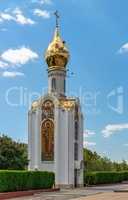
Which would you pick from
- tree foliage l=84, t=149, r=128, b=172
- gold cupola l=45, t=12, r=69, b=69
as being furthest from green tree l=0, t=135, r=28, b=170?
tree foliage l=84, t=149, r=128, b=172

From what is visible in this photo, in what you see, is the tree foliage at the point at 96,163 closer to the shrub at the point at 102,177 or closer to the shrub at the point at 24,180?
the shrub at the point at 102,177

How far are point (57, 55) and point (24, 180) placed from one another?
22.0m

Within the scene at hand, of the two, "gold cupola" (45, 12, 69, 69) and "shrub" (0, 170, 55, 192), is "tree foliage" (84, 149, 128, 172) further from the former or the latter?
"shrub" (0, 170, 55, 192)

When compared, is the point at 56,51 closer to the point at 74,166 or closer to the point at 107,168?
the point at 74,166

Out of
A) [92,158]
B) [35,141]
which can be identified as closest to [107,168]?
[92,158]

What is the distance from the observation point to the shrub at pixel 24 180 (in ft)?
137

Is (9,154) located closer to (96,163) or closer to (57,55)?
(57,55)

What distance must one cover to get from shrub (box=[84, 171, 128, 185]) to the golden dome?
45.6ft

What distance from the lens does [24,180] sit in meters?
45.9

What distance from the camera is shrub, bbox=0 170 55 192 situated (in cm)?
4162

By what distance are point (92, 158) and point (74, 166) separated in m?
30.8

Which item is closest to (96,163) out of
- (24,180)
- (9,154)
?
(9,154)

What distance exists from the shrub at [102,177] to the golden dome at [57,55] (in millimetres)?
13903

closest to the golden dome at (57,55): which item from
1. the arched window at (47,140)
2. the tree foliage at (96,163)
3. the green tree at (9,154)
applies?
the arched window at (47,140)
